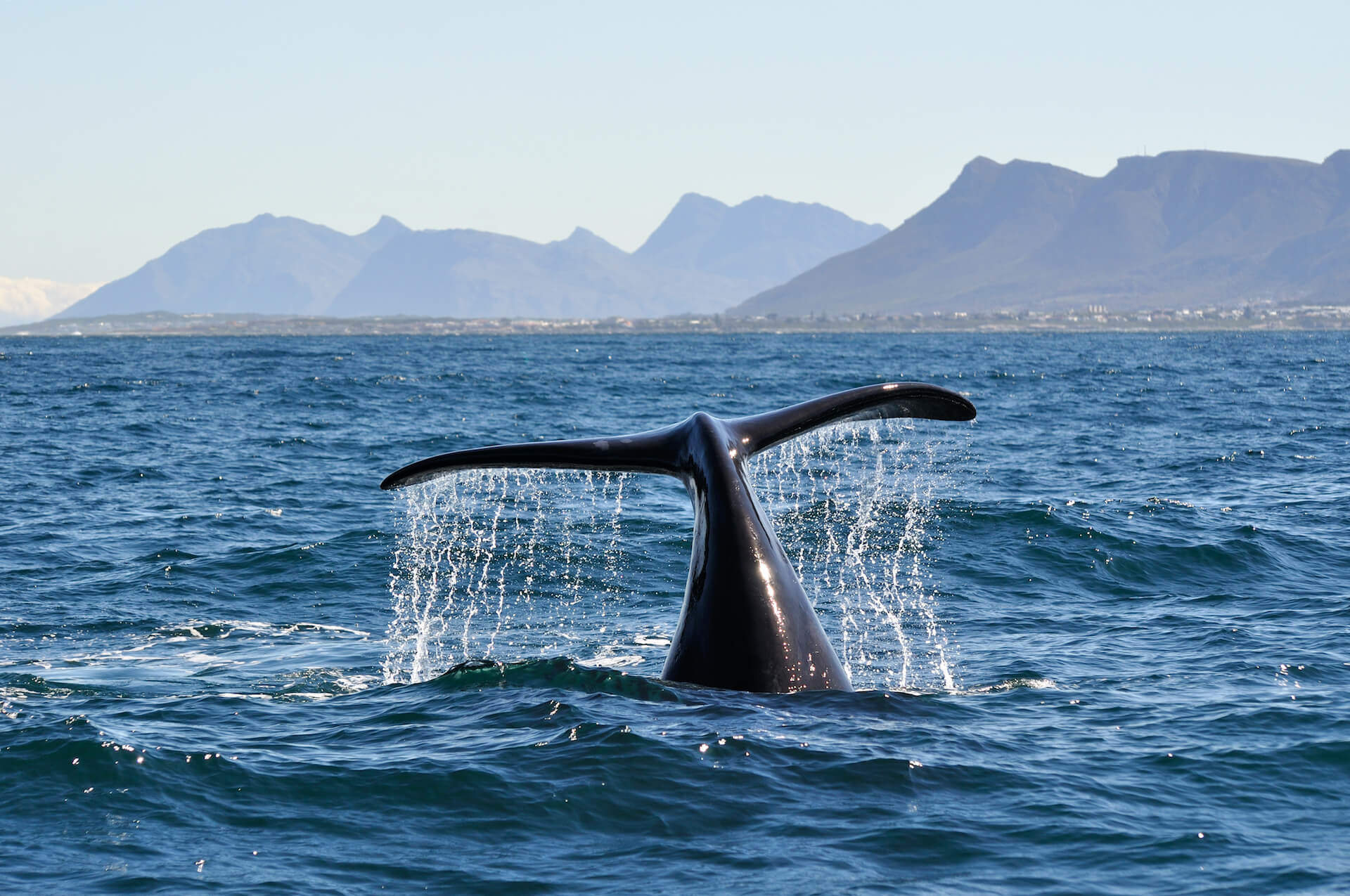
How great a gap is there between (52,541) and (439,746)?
11.5 meters

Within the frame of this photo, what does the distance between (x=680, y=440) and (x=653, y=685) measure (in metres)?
1.72

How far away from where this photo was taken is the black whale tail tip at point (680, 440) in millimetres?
9391

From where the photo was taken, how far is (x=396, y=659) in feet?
40.7

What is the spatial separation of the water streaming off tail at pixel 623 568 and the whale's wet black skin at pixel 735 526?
13.8 inches

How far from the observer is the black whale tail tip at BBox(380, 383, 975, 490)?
9.39 meters

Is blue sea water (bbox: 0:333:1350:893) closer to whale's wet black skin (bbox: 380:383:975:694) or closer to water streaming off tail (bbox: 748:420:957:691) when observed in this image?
water streaming off tail (bbox: 748:420:957:691)

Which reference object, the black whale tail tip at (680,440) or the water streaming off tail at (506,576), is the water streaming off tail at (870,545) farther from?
the water streaming off tail at (506,576)

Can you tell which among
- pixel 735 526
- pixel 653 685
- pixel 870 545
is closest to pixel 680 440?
pixel 735 526

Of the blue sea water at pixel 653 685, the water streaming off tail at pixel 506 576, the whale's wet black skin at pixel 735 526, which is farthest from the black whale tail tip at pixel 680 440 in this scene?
the blue sea water at pixel 653 685

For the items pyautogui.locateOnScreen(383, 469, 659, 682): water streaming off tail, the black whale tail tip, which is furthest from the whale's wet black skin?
pyautogui.locateOnScreen(383, 469, 659, 682): water streaming off tail

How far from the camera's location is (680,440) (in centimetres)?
1006

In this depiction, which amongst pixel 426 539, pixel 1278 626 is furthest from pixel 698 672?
pixel 426 539

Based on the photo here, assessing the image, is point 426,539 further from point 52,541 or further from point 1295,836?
point 1295,836

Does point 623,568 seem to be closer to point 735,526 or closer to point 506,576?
point 506,576
